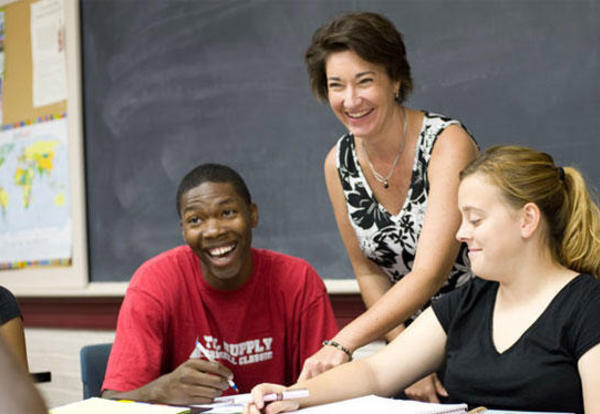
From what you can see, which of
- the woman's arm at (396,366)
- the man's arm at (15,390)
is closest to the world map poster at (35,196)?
the woman's arm at (396,366)

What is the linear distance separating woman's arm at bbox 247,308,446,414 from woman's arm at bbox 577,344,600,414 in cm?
33

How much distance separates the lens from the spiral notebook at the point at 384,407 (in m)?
1.12

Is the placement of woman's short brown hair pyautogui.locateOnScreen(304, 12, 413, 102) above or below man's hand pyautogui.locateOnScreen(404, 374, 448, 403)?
above

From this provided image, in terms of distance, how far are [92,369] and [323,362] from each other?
82 cm

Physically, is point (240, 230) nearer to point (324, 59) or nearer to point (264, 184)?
point (324, 59)

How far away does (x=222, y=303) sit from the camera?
1.92m

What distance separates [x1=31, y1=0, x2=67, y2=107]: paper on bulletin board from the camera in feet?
12.0

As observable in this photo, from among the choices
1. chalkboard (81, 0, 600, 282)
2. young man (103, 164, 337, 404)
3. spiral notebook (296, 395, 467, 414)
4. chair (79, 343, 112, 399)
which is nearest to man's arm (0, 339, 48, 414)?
spiral notebook (296, 395, 467, 414)

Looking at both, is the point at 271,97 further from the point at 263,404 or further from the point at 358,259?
the point at 263,404

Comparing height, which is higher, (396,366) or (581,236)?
(581,236)

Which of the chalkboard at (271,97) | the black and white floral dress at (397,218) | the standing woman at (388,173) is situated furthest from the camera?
the chalkboard at (271,97)

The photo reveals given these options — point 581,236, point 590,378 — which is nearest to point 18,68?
point 581,236

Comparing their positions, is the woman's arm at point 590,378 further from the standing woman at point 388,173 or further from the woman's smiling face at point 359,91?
the woman's smiling face at point 359,91

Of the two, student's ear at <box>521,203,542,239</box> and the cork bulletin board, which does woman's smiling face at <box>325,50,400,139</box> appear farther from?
the cork bulletin board
